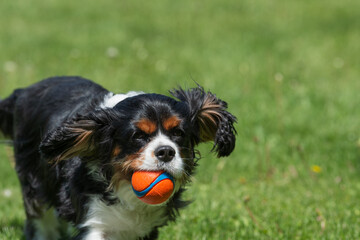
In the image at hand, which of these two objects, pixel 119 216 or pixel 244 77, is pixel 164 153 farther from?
pixel 244 77

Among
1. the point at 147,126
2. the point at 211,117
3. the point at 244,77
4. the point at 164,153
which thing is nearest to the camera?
the point at 164,153

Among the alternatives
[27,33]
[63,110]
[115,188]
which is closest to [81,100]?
[63,110]

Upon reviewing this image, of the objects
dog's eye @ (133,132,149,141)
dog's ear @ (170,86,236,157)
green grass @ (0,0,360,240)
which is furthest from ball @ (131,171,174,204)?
green grass @ (0,0,360,240)

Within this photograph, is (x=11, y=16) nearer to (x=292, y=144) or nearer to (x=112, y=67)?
(x=112, y=67)

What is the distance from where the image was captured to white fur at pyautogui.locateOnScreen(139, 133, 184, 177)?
3.44 metres

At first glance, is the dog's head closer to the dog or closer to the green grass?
the dog

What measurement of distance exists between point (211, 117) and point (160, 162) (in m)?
0.85

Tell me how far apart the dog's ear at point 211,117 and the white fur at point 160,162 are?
22.2 inches

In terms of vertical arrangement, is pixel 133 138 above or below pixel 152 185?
above

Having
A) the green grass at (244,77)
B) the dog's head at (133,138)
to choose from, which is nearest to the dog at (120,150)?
the dog's head at (133,138)

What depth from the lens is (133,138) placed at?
3592 mm

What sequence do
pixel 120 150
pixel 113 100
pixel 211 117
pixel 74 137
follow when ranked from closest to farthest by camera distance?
pixel 120 150 → pixel 74 137 → pixel 113 100 → pixel 211 117

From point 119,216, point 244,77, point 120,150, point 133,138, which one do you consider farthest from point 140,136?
point 244,77

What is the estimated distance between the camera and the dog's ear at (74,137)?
375cm
